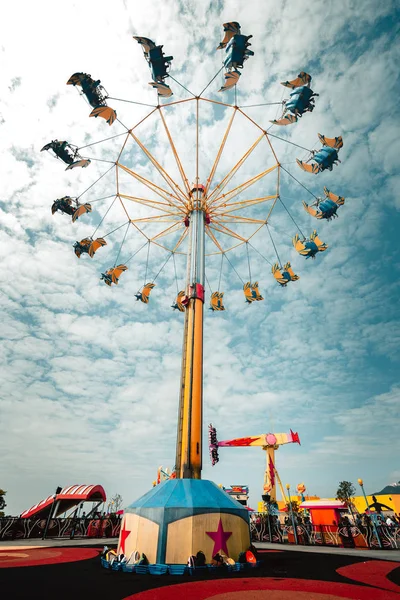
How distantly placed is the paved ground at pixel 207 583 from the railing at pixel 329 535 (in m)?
8.70

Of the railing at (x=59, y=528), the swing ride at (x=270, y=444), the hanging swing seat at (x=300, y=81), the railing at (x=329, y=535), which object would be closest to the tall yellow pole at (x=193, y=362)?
the hanging swing seat at (x=300, y=81)

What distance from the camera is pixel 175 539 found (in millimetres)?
8914

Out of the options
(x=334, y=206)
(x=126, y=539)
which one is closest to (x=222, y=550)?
(x=126, y=539)

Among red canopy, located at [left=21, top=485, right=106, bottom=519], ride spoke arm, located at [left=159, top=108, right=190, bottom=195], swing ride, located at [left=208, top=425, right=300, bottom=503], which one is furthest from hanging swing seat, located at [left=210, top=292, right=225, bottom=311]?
swing ride, located at [left=208, top=425, right=300, bottom=503]

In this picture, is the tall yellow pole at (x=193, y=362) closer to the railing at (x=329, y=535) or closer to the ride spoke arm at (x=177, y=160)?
the ride spoke arm at (x=177, y=160)

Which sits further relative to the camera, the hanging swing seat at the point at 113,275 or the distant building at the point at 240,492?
the distant building at the point at 240,492

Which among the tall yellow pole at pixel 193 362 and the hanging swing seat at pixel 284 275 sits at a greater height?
the hanging swing seat at pixel 284 275

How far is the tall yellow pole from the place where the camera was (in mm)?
11528

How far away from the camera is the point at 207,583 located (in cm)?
732

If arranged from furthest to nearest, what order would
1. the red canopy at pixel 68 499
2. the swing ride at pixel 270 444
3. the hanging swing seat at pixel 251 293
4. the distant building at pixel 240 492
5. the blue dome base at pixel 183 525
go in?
1. the distant building at pixel 240 492
2. the swing ride at pixel 270 444
3. the red canopy at pixel 68 499
4. the hanging swing seat at pixel 251 293
5. the blue dome base at pixel 183 525

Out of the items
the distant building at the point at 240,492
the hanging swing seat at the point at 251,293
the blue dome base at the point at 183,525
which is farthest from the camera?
the distant building at the point at 240,492

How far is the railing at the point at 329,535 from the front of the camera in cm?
1688

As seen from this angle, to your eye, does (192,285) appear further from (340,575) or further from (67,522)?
(67,522)

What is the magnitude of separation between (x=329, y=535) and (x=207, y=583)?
16.2 metres
